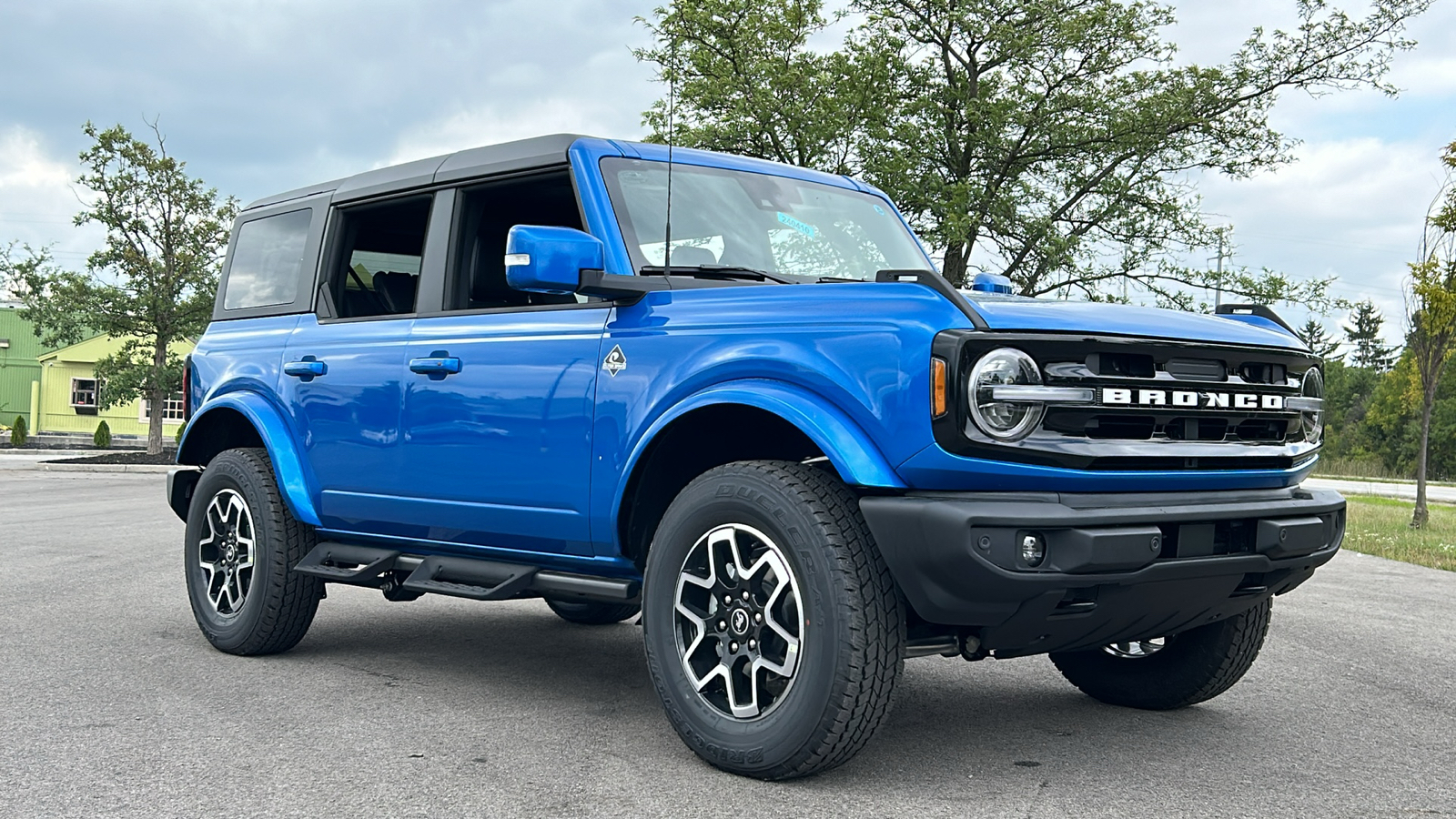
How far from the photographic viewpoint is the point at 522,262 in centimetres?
442

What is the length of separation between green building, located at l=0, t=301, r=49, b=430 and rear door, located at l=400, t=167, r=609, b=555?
2386 inches

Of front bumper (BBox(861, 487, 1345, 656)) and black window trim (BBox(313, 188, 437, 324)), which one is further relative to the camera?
black window trim (BBox(313, 188, 437, 324))

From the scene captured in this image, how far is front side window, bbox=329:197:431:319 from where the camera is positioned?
20.4 feet

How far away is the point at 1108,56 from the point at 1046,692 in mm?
21239

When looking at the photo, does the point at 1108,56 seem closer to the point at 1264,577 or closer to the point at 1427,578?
the point at 1427,578

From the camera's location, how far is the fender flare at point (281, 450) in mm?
5988

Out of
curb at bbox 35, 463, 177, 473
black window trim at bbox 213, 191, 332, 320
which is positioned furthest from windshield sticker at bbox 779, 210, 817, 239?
curb at bbox 35, 463, 177, 473

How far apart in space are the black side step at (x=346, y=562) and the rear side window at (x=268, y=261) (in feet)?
4.11

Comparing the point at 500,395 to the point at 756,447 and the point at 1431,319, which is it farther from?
the point at 1431,319

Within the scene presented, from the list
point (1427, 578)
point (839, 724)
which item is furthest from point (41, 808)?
point (1427, 578)

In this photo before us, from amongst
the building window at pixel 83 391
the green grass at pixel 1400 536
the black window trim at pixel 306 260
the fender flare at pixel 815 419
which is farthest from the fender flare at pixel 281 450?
the building window at pixel 83 391

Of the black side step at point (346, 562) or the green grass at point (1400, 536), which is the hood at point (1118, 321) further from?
the green grass at point (1400, 536)

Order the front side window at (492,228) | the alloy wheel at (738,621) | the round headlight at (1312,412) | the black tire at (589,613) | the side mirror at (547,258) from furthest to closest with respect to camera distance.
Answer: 1. the black tire at (589,613)
2. the front side window at (492,228)
3. the round headlight at (1312,412)
4. the side mirror at (547,258)
5. the alloy wheel at (738,621)

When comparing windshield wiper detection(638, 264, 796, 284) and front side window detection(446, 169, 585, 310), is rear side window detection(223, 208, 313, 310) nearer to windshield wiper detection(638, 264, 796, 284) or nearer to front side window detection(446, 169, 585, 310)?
front side window detection(446, 169, 585, 310)
